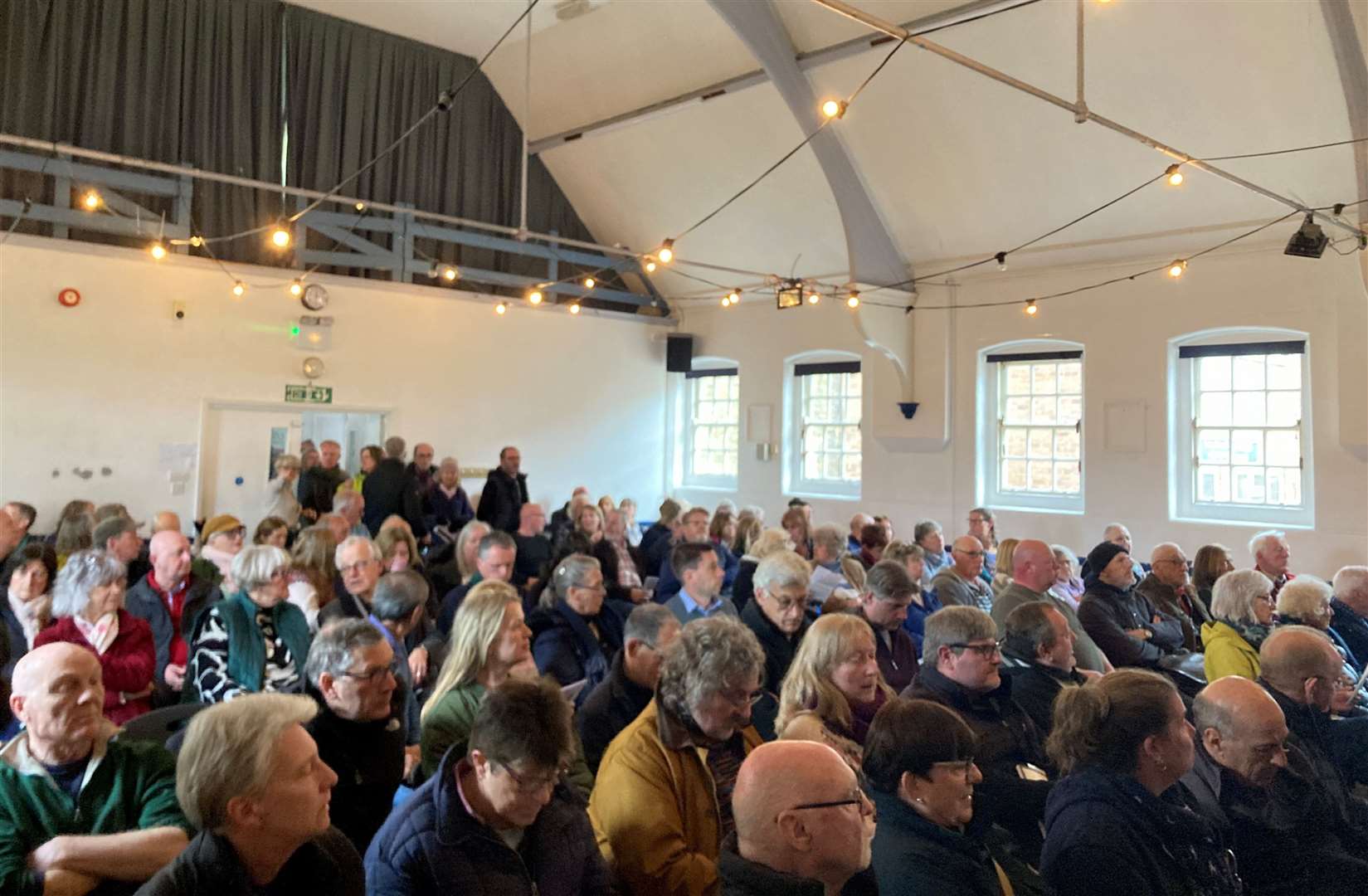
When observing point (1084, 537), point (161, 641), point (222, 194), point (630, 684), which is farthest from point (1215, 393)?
point (222, 194)

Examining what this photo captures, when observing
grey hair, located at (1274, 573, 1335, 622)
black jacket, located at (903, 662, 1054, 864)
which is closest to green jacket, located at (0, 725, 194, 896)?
black jacket, located at (903, 662, 1054, 864)

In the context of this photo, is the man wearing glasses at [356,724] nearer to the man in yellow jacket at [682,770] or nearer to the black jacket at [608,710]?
the black jacket at [608,710]

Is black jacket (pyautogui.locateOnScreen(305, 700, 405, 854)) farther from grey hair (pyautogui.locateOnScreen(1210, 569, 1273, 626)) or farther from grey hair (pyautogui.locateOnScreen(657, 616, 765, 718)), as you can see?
grey hair (pyautogui.locateOnScreen(1210, 569, 1273, 626))

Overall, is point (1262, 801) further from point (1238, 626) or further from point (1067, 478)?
point (1067, 478)

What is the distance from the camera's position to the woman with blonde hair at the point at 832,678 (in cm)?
270

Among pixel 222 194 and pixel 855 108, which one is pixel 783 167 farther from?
pixel 222 194

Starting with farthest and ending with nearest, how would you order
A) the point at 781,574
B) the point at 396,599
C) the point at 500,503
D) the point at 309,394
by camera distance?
1. the point at 309,394
2. the point at 500,503
3. the point at 781,574
4. the point at 396,599

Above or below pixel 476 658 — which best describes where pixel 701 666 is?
above

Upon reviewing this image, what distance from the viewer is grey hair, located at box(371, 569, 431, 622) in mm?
3398

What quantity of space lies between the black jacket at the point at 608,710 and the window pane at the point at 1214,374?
7088 millimetres

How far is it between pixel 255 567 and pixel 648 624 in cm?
156

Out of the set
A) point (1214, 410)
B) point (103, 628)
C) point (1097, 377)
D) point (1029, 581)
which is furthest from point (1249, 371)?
point (103, 628)

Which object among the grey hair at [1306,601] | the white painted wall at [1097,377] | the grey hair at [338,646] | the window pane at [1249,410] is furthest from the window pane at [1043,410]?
the grey hair at [338,646]

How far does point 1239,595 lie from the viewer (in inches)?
155
